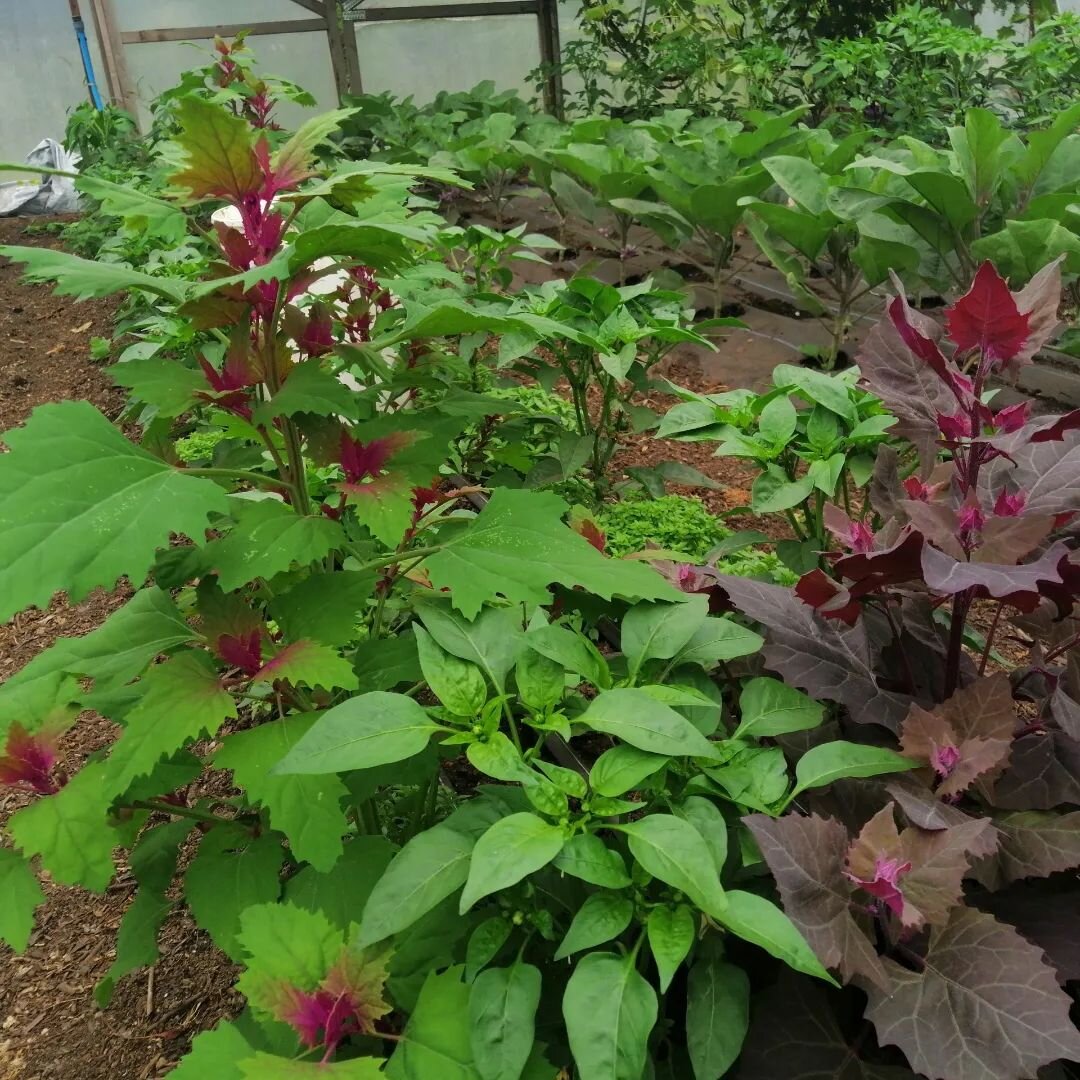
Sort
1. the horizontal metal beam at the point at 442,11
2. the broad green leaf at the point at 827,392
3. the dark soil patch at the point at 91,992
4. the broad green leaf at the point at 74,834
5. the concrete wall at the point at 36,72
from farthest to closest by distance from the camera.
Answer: the horizontal metal beam at the point at 442,11 < the concrete wall at the point at 36,72 < the broad green leaf at the point at 827,392 < the dark soil patch at the point at 91,992 < the broad green leaf at the point at 74,834

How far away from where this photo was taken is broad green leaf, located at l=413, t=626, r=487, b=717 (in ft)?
3.73

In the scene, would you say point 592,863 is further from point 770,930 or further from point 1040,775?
point 1040,775

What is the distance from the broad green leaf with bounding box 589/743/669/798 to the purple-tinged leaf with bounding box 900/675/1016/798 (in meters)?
0.29

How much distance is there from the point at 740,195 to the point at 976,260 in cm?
81

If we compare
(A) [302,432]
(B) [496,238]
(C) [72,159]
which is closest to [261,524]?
(A) [302,432]

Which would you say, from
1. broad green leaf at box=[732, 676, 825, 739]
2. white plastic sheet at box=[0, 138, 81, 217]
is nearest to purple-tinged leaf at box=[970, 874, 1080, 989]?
broad green leaf at box=[732, 676, 825, 739]

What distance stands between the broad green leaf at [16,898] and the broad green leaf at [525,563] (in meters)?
0.60

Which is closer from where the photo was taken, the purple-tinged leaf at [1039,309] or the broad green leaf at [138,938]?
the purple-tinged leaf at [1039,309]

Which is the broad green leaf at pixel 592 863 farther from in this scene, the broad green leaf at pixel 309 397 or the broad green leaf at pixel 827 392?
the broad green leaf at pixel 827 392

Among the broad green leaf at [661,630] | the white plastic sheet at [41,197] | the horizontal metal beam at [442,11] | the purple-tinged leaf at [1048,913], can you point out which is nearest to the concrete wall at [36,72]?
the white plastic sheet at [41,197]

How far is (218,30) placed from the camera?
7516 millimetres

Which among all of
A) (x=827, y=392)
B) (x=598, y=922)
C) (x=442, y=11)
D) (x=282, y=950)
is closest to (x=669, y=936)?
(x=598, y=922)

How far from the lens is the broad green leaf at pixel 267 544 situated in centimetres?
114

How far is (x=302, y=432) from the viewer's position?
1315 millimetres
